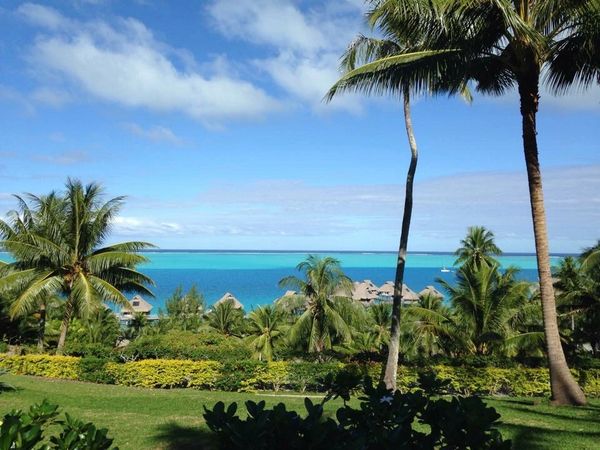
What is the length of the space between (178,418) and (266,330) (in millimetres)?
20203

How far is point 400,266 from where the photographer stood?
13477mm

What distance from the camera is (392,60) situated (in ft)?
35.7

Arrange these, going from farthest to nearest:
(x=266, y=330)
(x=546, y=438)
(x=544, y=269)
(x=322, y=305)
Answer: (x=266, y=330) → (x=322, y=305) → (x=544, y=269) → (x=546, y=438)

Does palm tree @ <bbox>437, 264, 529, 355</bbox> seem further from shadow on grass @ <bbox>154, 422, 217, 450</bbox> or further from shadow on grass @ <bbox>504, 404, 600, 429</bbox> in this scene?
shadow on grass @ <bbox>154, 422, 217, 450</bbox>

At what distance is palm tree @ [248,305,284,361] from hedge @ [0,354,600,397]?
9454 mm

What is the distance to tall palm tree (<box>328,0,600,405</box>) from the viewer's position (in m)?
9.35

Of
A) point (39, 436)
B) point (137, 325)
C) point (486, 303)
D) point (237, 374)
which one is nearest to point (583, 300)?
point (486, 303)

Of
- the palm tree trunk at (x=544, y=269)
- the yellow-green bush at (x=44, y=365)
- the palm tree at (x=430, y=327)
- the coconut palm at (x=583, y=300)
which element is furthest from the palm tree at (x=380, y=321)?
the palm tree trunk at (x=544, y=269)

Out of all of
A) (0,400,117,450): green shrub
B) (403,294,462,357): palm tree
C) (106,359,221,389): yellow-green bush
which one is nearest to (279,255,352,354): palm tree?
(403,294,462,357): palm tree

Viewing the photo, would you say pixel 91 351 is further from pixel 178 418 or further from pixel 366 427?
pixel 366 427

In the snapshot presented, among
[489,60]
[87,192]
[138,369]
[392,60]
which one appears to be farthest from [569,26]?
[87,192]

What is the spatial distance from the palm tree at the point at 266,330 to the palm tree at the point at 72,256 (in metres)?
9.43

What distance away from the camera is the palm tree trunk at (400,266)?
13438 millimetres

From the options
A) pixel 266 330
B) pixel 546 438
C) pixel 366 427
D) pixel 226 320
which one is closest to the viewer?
pixel 366 427
